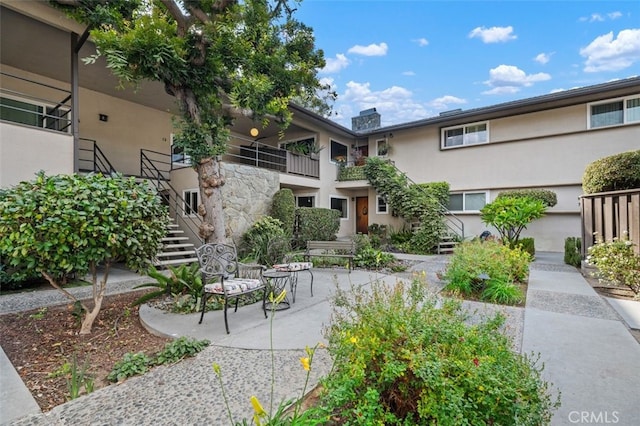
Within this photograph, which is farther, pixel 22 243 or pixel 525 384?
pixel 22 243

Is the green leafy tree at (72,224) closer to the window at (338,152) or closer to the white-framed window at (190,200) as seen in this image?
the white-framed window at (190,200)

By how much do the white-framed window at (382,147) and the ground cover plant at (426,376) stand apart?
45.7 feet

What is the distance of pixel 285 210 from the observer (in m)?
10.4

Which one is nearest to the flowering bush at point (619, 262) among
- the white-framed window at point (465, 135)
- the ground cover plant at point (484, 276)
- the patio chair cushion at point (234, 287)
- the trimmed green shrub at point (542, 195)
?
the ground cover plant at point (484, 276)

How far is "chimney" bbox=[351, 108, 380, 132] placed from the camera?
1728cm

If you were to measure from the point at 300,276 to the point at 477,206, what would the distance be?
961cm

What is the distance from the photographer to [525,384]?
5.63ft

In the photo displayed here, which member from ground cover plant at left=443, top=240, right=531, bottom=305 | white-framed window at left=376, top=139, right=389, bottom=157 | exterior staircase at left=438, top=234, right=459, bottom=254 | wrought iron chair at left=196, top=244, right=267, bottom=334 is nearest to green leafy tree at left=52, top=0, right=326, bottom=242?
wrought iron chair at left=196, top=244, right=267, bottom=334

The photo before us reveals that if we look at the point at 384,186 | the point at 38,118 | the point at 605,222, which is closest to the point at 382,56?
the point at 384,186

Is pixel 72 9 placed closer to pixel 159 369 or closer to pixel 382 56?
pixel 159 369

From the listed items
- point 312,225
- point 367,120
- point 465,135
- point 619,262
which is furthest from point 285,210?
point 367,120

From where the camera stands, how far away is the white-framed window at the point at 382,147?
1539cm

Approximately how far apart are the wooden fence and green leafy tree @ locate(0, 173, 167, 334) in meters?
8.50

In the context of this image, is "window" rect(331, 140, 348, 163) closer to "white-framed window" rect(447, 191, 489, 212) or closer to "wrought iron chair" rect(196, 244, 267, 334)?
"white-framed window" rect(447, 191, 489, 212)
